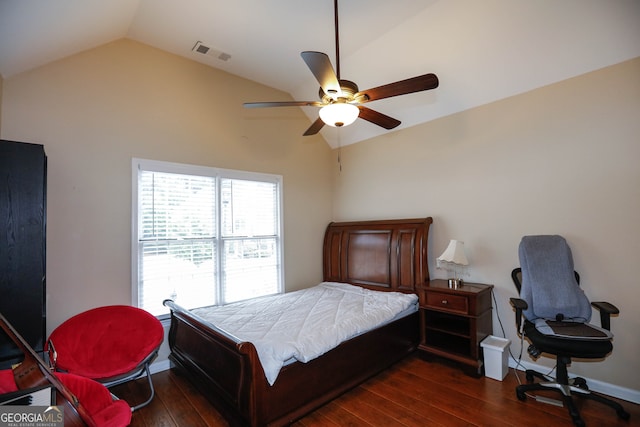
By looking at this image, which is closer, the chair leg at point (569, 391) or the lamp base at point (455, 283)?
the chair leg at point (569, 391)

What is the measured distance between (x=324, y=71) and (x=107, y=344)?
9.14 ft

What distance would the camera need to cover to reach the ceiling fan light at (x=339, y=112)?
2.08m

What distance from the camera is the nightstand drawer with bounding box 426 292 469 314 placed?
2892mm

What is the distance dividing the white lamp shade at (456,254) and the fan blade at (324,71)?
2.05 m

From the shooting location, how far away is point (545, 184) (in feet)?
9.32

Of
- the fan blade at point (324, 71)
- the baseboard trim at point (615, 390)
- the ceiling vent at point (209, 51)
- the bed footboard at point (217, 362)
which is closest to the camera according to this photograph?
the fan blade at point (324, 71)

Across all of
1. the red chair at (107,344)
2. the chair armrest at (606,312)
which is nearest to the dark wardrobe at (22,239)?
the red chair at (107,344)

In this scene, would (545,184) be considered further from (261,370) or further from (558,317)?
(261,370)

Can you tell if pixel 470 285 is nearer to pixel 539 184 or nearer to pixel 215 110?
pixel 539 184

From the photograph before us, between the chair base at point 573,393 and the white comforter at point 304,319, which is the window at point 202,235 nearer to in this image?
the white comforter at point 304,319

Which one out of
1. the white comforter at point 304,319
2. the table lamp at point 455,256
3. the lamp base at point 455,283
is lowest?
the white comforter at point 304,319

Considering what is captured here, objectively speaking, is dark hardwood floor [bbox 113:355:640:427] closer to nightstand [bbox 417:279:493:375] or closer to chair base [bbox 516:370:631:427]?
chair base [bbox 516:370:631:427]

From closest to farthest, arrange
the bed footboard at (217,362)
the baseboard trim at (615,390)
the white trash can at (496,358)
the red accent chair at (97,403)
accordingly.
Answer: the red accent chair at (97,403) < the bed footboard at (217,362) < the baseboard trim at (615,390) < the white trash can at (496,358)

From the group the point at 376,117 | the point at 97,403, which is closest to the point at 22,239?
the point at 97,403
